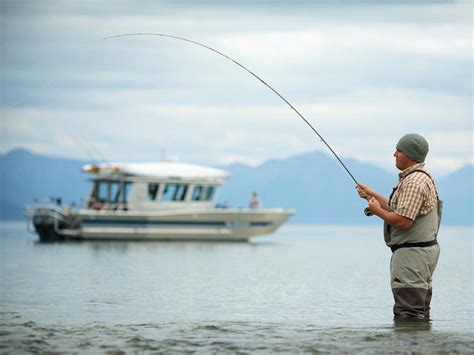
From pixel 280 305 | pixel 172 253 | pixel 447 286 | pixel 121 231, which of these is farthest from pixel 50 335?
pixel 121 231

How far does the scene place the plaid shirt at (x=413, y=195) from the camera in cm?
1013

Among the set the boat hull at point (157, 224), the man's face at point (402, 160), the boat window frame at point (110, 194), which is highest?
the boat window frame at point (110, 194)

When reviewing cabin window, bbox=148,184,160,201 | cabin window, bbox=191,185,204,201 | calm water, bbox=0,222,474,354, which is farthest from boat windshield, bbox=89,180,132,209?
calm water, bbox=0,222,474,354

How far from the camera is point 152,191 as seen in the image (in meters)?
48.6

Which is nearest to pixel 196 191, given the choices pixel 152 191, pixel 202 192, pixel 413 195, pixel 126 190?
pixel 202 192

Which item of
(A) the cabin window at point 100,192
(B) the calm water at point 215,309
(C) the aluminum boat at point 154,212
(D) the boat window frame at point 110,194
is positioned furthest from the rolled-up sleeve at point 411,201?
(A) the cabin window at point 100,192

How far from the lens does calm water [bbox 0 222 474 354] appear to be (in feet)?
32.7

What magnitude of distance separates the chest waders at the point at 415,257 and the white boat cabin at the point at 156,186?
125 ft

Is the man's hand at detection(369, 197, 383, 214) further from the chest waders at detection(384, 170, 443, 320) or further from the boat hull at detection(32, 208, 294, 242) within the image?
the boat hull at detection(32, 208, 294, 242)

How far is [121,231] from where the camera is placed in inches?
1884

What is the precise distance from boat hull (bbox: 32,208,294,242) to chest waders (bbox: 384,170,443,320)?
122 feet

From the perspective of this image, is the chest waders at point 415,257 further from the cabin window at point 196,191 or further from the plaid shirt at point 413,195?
the cabin window at point 196,191

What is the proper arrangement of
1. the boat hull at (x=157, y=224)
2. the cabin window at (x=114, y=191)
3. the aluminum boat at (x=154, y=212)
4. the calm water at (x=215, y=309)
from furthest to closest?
1. the cabin window at (x=114, y=191)
2. the aluminum boat at (x=154, y=212)
3. the boat hull at (x=157, y=224)
4. the calm water at (x=215, y=309)

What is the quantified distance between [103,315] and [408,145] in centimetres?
482
